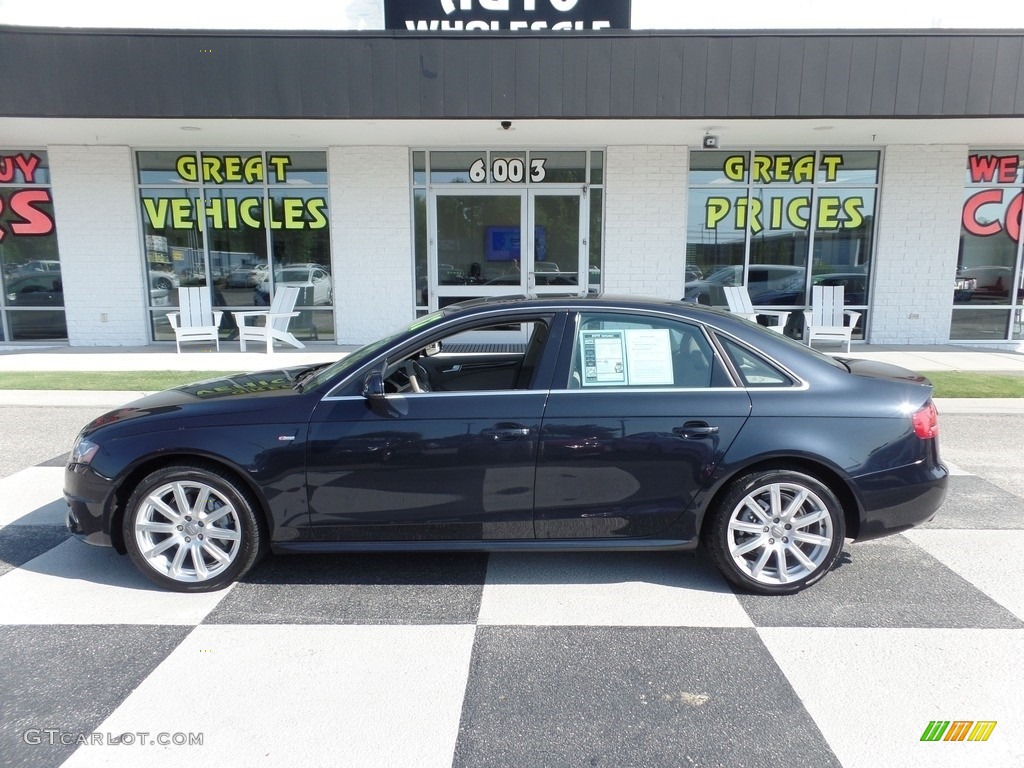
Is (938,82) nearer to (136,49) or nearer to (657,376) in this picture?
(657,376)

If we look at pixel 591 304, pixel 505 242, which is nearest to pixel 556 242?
pixel 505 242

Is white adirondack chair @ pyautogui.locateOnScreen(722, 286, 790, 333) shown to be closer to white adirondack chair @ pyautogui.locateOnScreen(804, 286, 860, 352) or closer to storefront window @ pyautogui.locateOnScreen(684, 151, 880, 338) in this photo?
storefront window @ pyautogui.locateOnScreen(684, 151, 880, 338)

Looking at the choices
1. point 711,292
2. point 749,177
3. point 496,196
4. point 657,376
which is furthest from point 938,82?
point 657,376

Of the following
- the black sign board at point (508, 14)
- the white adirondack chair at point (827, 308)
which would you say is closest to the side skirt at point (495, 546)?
the black sign board at point (508, 14)

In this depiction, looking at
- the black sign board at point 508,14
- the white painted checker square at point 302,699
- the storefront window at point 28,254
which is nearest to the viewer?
the white painted checker square at point 302,699

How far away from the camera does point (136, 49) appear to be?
8.73m

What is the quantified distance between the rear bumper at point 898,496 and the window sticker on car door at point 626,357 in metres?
1.16

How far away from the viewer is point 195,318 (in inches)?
467

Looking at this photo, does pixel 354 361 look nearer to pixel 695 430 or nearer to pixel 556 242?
pixel 695 430

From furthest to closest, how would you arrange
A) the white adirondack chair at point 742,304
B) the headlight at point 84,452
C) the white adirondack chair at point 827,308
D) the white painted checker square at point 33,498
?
the white adirondack chair at point 827,308
the white adirondack chair at point 742,304
the white painted checker square at point 33,498
the headlight at point 84,452

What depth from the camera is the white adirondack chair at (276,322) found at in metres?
11.1

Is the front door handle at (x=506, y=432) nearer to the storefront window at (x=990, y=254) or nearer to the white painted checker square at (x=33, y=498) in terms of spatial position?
the white painted checker square at (x=33, y=498)

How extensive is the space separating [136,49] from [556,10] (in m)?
5.52

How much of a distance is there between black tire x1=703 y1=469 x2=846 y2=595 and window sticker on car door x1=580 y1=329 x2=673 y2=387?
0.71 m
